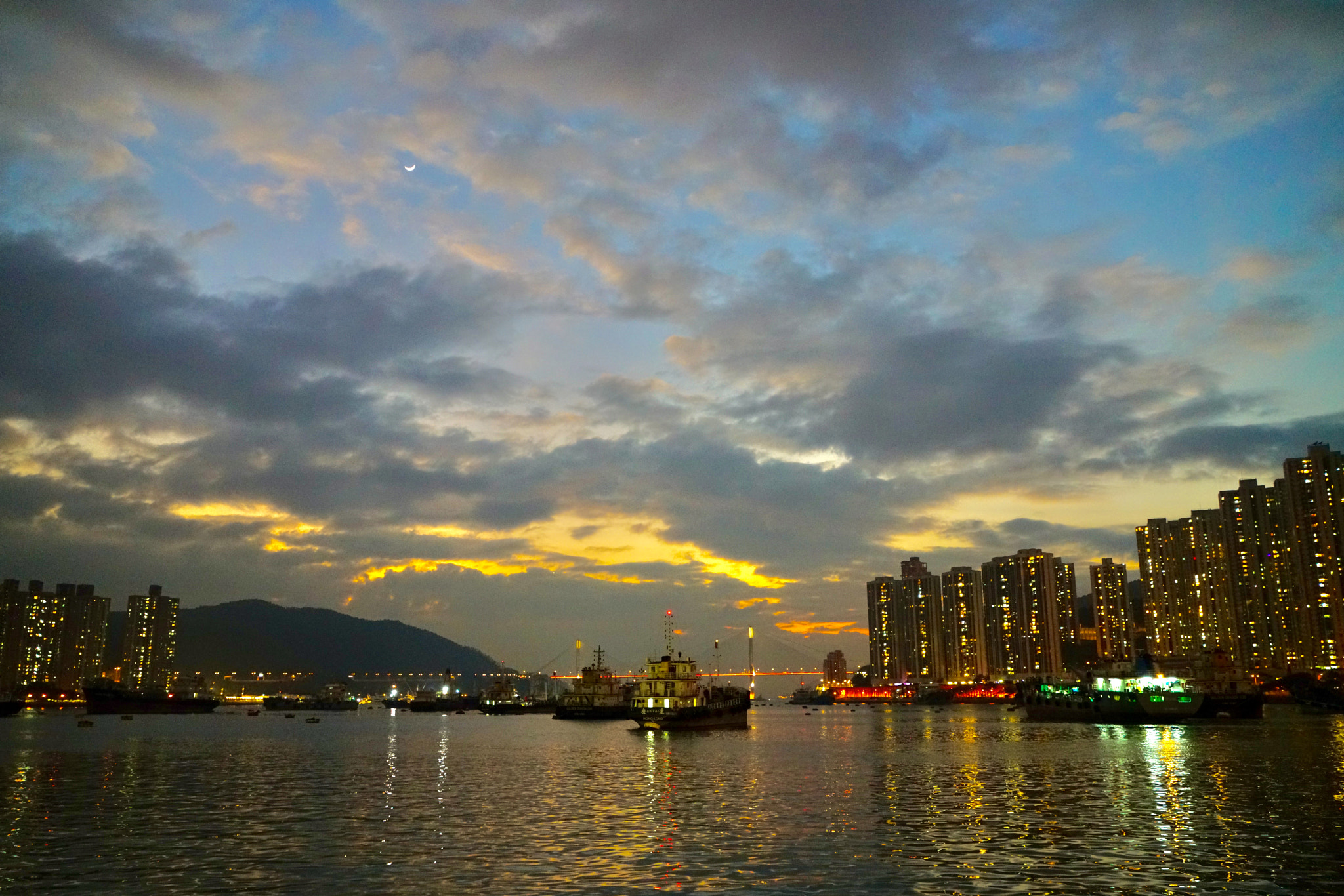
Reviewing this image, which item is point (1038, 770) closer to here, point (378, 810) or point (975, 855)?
point (975, 855)

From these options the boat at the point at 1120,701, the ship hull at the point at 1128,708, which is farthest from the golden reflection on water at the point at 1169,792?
the boat at the point at 1120,701

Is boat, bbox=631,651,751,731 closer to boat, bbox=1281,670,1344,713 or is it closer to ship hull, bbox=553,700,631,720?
ship hull, bbox=553,700,631,720

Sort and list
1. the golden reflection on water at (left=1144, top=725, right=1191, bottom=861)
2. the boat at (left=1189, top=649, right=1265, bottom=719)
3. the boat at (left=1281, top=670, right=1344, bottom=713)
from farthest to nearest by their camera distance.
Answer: the boat at (left=1281, top=670, right=1344, bottom=713), the boat at (left=1189, top=649, right=1265, bottom=719), the golden reflection on water at (left=1144, top=725, right=1191, bottom=861)

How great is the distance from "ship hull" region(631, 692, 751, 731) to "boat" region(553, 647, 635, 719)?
39.8 metres

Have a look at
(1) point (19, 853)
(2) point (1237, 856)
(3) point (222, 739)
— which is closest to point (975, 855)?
(2) point (1237, 856)

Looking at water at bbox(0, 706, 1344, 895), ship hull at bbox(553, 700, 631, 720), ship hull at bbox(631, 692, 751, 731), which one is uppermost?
water at bbox(0, 706, 1344, 895)

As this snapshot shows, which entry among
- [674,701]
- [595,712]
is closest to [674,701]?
[674,701]

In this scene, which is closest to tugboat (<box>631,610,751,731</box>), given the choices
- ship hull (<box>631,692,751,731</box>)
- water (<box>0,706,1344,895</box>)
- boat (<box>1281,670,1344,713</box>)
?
ship hull (<box>631,692,751,731</box>)

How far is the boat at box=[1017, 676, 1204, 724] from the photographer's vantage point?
4926 inches

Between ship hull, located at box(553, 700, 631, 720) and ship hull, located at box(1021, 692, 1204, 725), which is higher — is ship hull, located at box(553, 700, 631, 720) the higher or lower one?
the lower one

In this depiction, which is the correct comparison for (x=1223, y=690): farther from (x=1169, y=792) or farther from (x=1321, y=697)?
(x=1169, y=792)

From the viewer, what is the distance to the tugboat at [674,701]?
12031 cm

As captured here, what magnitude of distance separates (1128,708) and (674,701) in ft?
198

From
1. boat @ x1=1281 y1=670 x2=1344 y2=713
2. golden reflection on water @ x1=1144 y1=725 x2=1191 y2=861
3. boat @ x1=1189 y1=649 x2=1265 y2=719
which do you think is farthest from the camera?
boat @ x1=1281 y1=670 x2=1344 y2=713
